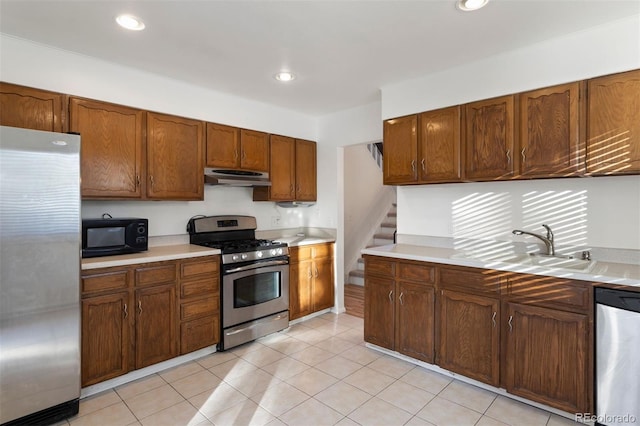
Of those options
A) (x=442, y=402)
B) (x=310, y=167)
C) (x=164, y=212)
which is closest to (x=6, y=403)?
(x=164, y=212)

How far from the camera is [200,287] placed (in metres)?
2.99

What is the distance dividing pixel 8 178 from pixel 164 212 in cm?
145

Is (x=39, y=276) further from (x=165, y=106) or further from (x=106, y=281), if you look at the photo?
(x=165, y=106)

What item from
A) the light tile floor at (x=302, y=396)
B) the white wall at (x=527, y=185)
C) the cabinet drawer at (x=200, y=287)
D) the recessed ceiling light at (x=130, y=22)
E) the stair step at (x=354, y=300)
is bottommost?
the light tile floor at (x=302, y=396)

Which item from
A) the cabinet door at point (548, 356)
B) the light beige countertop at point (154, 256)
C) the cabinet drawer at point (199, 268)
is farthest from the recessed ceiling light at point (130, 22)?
the cabinet door at point (548, 356)

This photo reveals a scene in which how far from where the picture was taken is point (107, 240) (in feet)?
8.73

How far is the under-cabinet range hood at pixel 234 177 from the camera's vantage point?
3291 millimetres

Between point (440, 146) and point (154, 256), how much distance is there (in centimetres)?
260

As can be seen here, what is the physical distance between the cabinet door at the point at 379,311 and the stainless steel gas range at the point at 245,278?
3.23 ft

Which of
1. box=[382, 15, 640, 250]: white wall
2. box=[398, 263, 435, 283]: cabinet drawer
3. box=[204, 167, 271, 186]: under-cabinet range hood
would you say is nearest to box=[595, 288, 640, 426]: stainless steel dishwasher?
box=[382, 15, 640, 250]: white wall

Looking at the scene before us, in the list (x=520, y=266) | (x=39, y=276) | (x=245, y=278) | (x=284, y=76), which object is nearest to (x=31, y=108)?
(x=39, y=276)

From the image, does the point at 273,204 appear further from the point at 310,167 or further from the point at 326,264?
the point at 326,264

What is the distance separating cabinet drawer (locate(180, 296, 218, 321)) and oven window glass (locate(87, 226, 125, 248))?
2.48 feet

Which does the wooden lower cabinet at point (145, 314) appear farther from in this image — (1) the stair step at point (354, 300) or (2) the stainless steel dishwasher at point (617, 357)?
(2) the stainless steel dishwasher at point (617, 357)
